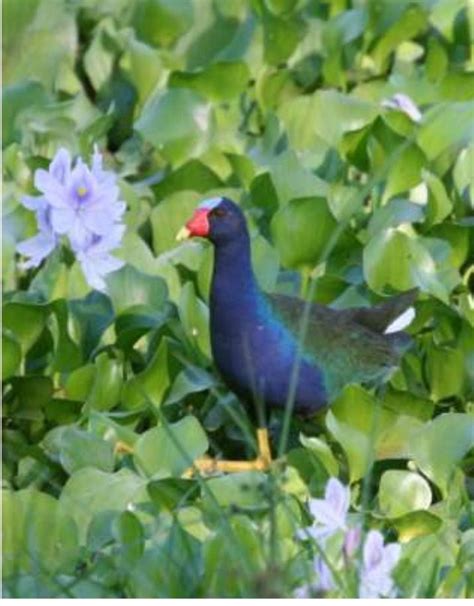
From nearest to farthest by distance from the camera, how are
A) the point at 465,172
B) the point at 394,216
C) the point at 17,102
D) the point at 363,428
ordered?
the point at 363,428, the point at 394,216, the point at 465,172, the point at 17,102

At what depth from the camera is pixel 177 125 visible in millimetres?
5188

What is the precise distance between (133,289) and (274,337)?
33cm

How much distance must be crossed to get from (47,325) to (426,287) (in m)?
0.76

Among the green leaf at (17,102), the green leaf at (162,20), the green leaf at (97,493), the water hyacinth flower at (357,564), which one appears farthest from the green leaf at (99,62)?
the water hyacinth flower at (357,564)

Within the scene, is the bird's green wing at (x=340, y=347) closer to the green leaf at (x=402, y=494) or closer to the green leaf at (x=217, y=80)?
the green leaf at (x=402, y=494)

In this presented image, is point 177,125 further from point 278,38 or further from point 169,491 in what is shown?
point 169,491

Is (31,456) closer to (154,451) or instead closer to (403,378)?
(154,451)

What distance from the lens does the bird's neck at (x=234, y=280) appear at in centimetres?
427

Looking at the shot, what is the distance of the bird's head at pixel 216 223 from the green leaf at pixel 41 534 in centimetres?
86

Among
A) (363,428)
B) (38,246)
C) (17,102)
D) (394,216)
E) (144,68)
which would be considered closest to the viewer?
(363,428)

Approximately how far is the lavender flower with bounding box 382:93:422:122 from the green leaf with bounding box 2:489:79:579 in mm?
1900

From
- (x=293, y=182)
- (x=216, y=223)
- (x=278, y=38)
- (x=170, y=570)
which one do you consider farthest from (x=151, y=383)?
(x=278, y=38)

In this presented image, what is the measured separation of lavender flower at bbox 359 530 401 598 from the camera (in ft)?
10.4

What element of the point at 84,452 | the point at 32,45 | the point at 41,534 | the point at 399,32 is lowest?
the point at 399,32
